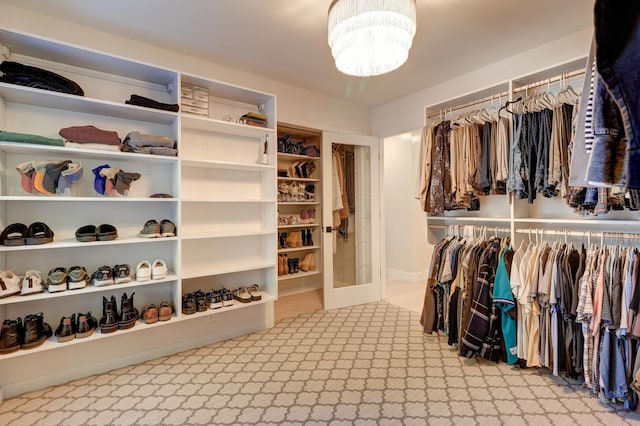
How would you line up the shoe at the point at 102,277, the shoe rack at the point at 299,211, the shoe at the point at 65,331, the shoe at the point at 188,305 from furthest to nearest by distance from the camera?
the shoe rack at the point at 299,211 < the shoe at the point at 188,305 < the shoe at the point at 102,277 < the shoe at the point at 65,331

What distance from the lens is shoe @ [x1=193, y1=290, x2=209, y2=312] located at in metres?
2.43

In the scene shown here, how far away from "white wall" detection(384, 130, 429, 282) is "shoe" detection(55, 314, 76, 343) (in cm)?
409

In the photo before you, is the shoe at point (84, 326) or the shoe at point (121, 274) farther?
the shoe at point (121, 274)

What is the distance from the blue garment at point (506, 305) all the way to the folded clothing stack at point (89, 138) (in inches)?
111

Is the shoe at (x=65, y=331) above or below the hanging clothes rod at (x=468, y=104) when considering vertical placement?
below

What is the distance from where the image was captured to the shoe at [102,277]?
2.04 meters

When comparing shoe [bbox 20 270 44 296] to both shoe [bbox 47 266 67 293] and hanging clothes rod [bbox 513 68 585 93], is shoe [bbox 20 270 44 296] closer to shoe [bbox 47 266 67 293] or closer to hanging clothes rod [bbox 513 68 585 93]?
shoe [bbox 47 266 67 293]

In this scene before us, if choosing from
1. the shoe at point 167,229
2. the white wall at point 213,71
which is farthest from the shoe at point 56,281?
the white wall at point 213,71

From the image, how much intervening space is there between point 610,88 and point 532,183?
5.58 feet

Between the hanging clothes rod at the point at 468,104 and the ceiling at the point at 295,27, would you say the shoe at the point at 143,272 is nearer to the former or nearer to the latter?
the ceiling at the point at 295,27

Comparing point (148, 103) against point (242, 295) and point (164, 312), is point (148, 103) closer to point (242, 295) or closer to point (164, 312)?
point (164, 312)

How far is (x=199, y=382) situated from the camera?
208 cm

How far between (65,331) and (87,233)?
2.02 ft

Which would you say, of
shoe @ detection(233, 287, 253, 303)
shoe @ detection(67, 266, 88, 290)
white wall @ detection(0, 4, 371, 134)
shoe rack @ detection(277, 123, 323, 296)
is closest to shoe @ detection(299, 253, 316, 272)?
shoe rack @ detection(277, 123, 323, 296)
